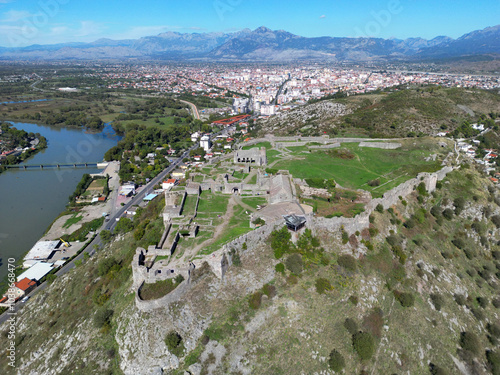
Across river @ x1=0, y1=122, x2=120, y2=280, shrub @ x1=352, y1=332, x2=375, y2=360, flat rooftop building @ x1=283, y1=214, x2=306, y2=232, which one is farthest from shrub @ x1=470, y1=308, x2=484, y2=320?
river @ x1=0, y1=122, x2=120, y2=280

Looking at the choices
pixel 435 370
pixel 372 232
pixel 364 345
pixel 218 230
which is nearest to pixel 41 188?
pixel 218 230

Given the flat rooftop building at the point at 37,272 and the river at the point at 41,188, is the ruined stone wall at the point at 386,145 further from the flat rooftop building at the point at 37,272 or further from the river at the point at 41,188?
the river at the point at 41,188

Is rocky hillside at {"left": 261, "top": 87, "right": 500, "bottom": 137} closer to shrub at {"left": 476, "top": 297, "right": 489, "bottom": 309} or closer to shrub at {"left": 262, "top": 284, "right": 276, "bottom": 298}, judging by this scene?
shrub at {"left": 476, "top": 297, "right": 489, "bottom": 309}

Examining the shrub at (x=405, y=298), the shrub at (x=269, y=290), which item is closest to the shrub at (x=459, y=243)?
the shrub at (x=405, y=298)

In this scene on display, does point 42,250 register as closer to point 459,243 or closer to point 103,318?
point 103,318

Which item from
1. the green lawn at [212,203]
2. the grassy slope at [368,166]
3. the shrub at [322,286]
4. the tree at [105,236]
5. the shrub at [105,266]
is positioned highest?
the green lawn at [212,203]
